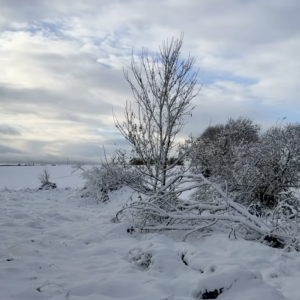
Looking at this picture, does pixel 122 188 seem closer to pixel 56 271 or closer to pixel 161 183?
pixel 161 183

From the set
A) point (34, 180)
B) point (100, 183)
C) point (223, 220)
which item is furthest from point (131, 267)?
point (34, 180)

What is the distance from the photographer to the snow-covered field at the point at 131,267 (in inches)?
129

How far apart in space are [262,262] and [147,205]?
3034 mm

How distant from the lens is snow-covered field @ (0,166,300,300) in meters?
3.27

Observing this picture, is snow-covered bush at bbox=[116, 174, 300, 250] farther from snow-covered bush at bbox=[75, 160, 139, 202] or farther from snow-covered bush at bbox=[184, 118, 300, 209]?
snow-covered bush at bbox=[75, 160, 139, 202]

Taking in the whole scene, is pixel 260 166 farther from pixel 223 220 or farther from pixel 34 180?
pixel 34 180

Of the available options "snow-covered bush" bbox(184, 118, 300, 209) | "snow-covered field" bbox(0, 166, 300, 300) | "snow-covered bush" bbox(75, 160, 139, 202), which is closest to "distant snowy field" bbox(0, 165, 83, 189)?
"snow-covered bush" bbox(75, 160, 139, 202)

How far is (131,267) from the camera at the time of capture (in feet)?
13.9

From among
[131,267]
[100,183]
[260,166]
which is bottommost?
[131,267]

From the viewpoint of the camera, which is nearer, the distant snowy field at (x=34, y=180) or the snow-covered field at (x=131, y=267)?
the snow-covered field at (x=131, y=267)

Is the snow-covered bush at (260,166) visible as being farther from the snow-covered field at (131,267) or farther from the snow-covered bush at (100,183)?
the snow-covered field at (131,267)

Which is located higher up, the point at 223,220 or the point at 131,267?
the point at 223,220

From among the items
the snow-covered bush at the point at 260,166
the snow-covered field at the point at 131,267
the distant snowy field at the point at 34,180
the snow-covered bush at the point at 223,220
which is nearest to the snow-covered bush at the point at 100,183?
the distant snowy field at the point at 34,180

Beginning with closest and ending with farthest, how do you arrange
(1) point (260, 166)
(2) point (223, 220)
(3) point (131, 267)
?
(3) point (131, 267) < (2) point (223, 220) < (1) point (260, 166)
